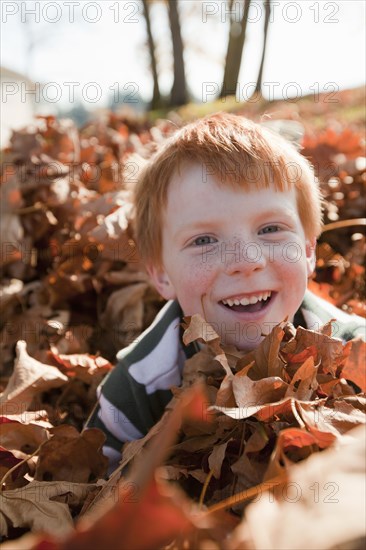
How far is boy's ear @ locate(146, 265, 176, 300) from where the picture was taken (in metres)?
2.19

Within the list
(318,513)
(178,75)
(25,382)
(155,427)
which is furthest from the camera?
(178,75)

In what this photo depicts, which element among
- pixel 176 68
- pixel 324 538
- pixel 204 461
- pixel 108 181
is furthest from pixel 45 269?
pixel 176 68

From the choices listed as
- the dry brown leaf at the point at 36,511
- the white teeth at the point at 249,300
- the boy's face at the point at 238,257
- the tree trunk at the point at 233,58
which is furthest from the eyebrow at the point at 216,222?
the tree trunk at the point at 233,58

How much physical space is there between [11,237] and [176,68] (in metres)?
19.7

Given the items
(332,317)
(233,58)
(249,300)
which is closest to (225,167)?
(249,300)

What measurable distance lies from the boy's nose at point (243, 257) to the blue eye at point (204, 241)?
0.08 m

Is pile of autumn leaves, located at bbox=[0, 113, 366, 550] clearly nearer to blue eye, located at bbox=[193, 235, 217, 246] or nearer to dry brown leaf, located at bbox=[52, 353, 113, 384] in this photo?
dry brown leaf, located at bbox=[52, 353, 113, 384]

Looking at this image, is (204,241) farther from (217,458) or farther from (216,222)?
(217,458)

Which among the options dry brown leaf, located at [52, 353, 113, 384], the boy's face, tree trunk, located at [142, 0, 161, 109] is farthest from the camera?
tree trunk, located at [142, 0, 161, 109]

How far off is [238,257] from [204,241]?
19 cm

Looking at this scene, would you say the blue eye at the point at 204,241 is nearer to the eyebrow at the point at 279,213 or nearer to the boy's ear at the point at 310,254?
the eyebrow at the point at 279,213

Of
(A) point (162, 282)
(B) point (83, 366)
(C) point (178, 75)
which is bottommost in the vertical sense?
(C) point (178, 75)

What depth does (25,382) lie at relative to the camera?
1.87m

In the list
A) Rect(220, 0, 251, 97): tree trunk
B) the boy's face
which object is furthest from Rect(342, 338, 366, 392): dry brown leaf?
Rect(220, 0, 251, 97): tree trunk
